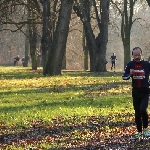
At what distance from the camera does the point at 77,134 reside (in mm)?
10250

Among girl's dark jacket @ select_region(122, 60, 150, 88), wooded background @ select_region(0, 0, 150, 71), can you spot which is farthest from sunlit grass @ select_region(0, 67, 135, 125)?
wooded background @ select_region(0, 0, 150, 71)

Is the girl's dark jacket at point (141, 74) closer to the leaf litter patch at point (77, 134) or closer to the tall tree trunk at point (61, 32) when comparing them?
the leaf litter patch at point (77, 134)

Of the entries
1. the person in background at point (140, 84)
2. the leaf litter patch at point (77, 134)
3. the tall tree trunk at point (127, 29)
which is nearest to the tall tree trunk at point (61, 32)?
the tall tree trunk at point (127, 29)

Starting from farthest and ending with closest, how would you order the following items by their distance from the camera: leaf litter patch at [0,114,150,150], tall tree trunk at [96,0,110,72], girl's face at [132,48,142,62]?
tall tree trunk at [96,0,110,72] → girl's face at [132,48,142,62] → leaf litter patch at [0,114,150,150]

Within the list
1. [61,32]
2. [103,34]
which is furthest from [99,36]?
[61,32]

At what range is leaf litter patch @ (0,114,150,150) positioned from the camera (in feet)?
29.7

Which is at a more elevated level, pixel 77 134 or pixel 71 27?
pixel 71 27

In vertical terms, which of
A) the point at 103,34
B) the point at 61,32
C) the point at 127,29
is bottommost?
the point at 61,32

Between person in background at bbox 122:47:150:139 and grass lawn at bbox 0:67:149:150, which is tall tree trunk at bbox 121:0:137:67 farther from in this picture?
person in background at bbox 122:47:150:139

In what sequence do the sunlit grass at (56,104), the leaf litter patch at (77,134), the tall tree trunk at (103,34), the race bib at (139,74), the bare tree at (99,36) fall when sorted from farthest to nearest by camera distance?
the bare tree at (99,36) < the tall tree trunk at (103,34) < the sunlit grass at (56,104) < the race bib at (139,74) < the leaf litter patch at (77,134)

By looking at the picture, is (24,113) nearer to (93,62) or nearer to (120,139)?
(120,139)

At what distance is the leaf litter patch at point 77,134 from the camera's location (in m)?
9.05

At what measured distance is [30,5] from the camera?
125 ft

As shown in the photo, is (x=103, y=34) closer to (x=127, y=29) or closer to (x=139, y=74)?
(x=127, y=29)
